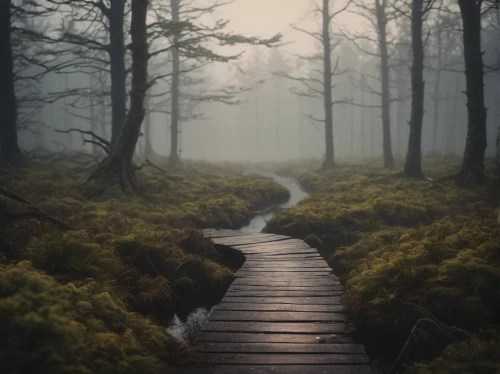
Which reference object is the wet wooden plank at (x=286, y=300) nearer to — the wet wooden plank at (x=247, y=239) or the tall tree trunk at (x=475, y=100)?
the wet wooden plank at (x=247, y=239)

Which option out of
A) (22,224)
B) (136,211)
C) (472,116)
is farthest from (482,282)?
(472,116)

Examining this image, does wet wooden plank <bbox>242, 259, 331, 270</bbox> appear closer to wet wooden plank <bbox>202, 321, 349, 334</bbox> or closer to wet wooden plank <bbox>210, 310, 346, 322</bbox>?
wet wooden plank <bbox>210, 310, 346, 322</bbox>

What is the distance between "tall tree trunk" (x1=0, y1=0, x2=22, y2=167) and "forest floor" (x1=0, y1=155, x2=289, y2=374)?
4241 millimetres

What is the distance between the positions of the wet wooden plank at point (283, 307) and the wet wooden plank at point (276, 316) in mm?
99

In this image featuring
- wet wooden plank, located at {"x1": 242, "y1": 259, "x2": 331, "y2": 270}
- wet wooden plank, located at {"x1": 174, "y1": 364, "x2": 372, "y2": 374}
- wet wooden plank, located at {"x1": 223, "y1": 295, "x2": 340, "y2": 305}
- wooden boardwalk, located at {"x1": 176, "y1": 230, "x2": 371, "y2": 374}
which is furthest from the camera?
wet wooden plank, located at {"x1": 242, "y1": 259, "x2": 331, "y2": 270}

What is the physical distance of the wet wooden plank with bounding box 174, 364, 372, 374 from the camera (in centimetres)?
361

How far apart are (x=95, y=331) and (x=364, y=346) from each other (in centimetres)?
306

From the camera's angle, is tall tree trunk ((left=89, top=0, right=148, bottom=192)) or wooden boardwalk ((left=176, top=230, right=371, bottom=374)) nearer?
wooden boardwalk ((left=176, top=230, right=371, bottom=374))

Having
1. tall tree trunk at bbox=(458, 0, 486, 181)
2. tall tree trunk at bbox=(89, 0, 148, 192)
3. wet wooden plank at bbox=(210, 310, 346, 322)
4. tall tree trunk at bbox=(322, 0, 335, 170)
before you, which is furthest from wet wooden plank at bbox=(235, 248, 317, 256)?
tall tree trunk at bbox=(322, 0, 335, 170)

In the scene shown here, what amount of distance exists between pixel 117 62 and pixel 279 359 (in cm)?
1418

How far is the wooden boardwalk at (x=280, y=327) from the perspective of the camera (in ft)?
12.3

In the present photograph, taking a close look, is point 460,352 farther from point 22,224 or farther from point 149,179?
point 149,179

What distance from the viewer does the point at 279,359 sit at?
3.84 m

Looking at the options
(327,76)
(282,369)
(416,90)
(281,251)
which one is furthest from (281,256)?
(327,76)
